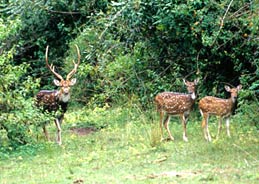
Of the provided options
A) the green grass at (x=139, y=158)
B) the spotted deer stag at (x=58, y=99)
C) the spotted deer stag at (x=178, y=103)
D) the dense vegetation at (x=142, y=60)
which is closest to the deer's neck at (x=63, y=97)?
the spotted deer stag at (x=58, y=99)

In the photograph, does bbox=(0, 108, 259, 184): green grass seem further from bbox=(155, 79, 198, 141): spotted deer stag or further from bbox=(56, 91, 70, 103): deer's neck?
bbox=(56, 91, 70, 103): deer's neck

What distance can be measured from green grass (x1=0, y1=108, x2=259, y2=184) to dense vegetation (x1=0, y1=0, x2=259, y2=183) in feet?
1.56

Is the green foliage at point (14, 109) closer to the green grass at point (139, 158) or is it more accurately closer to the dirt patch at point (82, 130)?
the green grass at point (139, 158)

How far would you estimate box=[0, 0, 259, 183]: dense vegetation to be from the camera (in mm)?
12617

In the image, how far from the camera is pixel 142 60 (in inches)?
685

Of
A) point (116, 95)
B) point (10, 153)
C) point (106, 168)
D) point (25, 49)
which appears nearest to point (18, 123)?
point (10, 153)

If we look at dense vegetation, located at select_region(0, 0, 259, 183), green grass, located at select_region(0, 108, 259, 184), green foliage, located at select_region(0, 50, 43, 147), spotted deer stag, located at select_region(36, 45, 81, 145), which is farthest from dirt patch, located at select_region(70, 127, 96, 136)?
green foliage, located at select_region(0, 50, 43, 147)

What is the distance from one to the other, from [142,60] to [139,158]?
22.0 ft

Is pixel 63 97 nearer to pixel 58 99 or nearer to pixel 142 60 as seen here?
pixel 58 99

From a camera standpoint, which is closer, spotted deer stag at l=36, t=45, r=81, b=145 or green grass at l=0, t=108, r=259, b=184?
green grass at l=0, t=108, r=259, b=184

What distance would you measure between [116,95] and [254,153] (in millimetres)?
6727

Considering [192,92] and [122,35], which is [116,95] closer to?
[122,35]

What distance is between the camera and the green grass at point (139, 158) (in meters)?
9.30

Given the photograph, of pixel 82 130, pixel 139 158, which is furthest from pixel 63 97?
pixel 139 158
